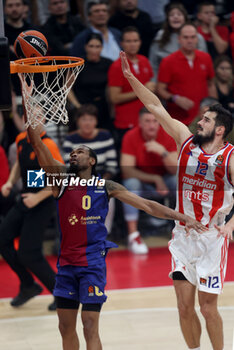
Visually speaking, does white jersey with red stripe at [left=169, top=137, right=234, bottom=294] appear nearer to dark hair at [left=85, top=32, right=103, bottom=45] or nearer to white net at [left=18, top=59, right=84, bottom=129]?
white net at [left=18, top=59, right=84, bottom=129]

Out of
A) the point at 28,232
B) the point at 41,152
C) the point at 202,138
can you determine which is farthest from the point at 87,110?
the point at 41,152

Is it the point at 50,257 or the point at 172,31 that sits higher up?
the point at 172,31

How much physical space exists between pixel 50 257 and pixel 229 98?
357cm

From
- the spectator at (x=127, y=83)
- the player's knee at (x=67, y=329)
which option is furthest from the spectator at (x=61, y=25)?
the player's knee at (x=67, y=329)

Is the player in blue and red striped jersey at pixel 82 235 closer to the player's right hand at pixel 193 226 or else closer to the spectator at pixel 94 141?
the player's right hand at pixel 193 226

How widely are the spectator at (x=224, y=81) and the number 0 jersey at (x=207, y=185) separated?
463cm

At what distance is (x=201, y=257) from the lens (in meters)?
5.54

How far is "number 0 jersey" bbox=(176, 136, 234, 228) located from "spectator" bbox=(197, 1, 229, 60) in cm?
550

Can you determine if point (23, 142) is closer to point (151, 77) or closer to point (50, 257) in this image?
point (50, 257)

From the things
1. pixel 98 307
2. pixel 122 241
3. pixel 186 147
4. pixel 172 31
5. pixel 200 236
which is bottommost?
pixel 122 241

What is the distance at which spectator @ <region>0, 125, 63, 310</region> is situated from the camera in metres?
7.05

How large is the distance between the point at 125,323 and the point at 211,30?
5.77 m

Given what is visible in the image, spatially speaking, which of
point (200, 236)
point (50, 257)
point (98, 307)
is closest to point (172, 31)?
point (50, 257)

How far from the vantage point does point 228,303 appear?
723cm
